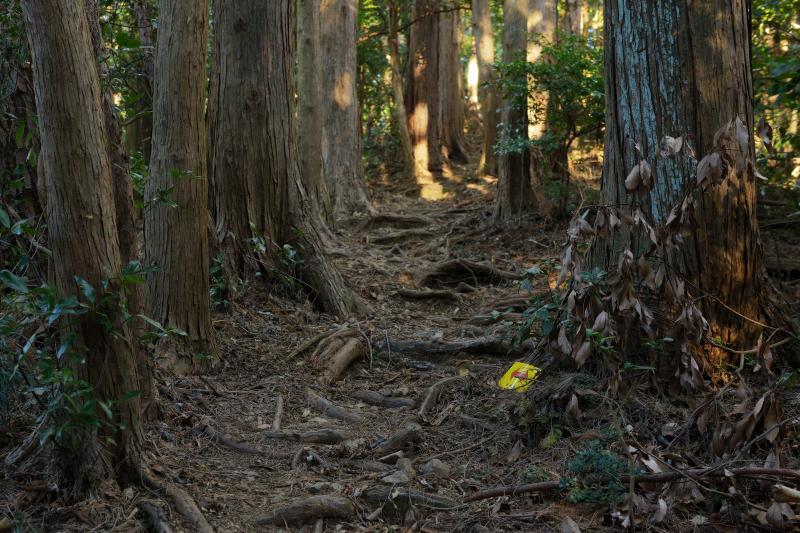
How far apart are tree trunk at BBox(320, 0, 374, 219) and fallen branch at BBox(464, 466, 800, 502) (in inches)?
400

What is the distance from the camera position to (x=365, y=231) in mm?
13117

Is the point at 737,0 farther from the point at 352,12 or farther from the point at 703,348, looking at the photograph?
the point at 352,12

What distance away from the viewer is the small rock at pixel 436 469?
4941mm

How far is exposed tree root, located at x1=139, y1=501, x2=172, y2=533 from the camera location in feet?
12.5

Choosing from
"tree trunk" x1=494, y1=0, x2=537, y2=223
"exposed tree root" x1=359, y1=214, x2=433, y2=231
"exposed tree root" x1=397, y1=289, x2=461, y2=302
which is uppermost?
"tree trunk" x1=494, y1=0, x2=537, y2=223

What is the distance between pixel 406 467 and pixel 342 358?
2.15 metres

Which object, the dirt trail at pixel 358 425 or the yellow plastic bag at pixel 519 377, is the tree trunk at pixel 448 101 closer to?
the dirt trail at pixel 358 425

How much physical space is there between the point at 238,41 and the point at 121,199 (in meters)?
3.87

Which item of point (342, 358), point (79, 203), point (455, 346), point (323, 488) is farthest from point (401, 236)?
point (79, 203)

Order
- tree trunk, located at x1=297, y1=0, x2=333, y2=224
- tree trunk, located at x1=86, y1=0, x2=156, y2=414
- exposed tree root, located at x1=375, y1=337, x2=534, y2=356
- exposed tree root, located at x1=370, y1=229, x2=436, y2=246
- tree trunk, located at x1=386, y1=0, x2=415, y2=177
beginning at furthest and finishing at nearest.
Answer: tree trunk, located at x1=386, y1=0, x2=415, y2=177 < exposed tree root, located at x1=370, y1=229, x2=436, y2=246 < tree trunk, located at x1=297, y1=0, x2=333, y2=224 < exposed tree root, located at x1=375, y1=337, x2=534, y2=356 < tree trunk, located at x1=86, y1=0, x2=156, y2=414

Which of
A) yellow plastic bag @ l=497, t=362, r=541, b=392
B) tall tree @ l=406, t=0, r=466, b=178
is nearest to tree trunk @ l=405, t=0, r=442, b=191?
tall tree @ l=406, t=0, r=466, b=178

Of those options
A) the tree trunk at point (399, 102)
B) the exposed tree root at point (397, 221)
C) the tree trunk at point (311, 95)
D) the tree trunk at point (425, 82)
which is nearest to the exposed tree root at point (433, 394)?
the tree trunk at point (311, 95)

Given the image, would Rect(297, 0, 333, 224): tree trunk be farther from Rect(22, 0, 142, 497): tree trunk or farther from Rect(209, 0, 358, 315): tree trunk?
Rect(22, 0, 142, 497): tree trunk

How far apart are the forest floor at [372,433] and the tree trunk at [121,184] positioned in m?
Answer: 0.65
